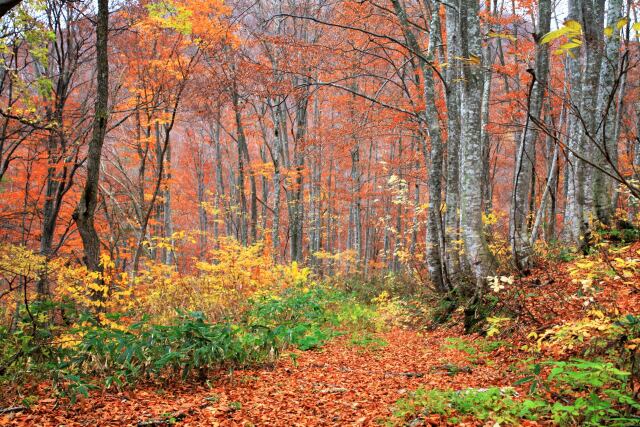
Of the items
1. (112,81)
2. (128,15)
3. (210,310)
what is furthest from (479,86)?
(112,81)

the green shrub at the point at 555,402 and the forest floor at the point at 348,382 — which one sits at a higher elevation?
the green shrub at the point at 555,402

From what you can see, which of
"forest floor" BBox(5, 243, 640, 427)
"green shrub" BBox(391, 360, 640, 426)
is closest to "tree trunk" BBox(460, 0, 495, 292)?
"forest floor" BBox(5, 243, 640, 427)

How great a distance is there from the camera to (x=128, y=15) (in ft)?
33.5

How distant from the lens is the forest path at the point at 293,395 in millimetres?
3109

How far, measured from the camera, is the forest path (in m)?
3.11

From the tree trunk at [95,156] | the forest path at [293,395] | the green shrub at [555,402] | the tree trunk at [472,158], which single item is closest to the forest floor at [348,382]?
the forest path at [293,395]

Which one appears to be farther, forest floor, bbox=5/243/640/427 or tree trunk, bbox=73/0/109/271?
tree trunk, bbox=73/0/109/271

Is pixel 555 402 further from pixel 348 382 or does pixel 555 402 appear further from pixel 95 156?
pixel 95 156

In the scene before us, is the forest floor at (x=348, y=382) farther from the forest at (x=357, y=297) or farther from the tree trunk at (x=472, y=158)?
the tree trunk at (x=472, y=158)

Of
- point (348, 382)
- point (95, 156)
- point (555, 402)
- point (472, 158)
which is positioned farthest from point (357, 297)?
point (555, 402)

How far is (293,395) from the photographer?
150 inches

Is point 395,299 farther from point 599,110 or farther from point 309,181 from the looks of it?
point 309,181

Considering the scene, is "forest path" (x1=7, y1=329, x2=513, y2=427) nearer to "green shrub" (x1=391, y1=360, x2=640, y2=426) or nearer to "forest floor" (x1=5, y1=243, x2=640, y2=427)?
"forest floor" (x1=5, y1=243, x2=640, y2=427)

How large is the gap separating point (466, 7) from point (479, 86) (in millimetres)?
1161
